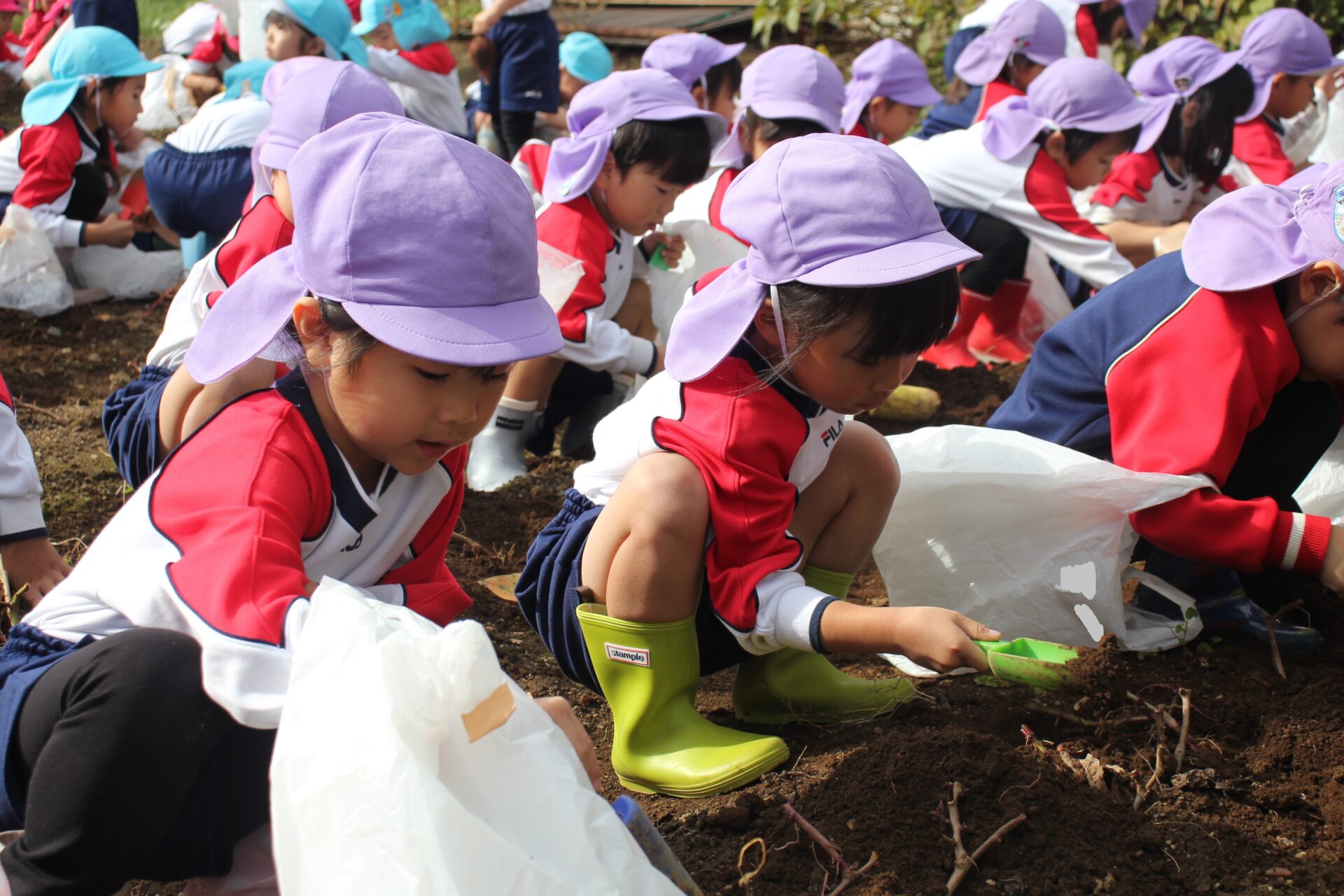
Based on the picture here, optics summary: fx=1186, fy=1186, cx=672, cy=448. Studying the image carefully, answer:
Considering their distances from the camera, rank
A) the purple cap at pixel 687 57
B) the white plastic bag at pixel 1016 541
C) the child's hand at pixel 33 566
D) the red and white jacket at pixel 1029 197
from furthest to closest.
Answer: the purple cap at pixel 687 57, the red and white jacket at pixel 1029 197, the white plastic bag at pixel 1016 541, the child's hand at pixel 33 566

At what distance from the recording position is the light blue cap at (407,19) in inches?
220

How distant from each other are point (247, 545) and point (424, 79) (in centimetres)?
473

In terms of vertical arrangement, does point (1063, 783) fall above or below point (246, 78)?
above

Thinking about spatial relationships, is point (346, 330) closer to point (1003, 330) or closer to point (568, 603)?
point (568, 603)

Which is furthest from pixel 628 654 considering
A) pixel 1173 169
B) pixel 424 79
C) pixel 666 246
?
pixel 424 79

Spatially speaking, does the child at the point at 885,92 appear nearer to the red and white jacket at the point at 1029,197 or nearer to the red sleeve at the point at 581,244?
the red and white jacket at the point at 1029,197

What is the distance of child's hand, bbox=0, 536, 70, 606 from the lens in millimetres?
1992

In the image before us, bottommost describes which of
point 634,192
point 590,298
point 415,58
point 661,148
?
point 415,58

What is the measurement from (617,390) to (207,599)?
2089 mm

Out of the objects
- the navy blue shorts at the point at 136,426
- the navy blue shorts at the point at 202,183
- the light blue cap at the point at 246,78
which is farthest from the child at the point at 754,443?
the light blue cap at the point at 246,78

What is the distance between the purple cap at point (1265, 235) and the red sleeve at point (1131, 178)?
7.69 feet

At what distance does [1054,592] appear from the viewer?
7.13 ft

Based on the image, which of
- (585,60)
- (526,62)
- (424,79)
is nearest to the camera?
(424,79)

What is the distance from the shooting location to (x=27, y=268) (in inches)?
159
